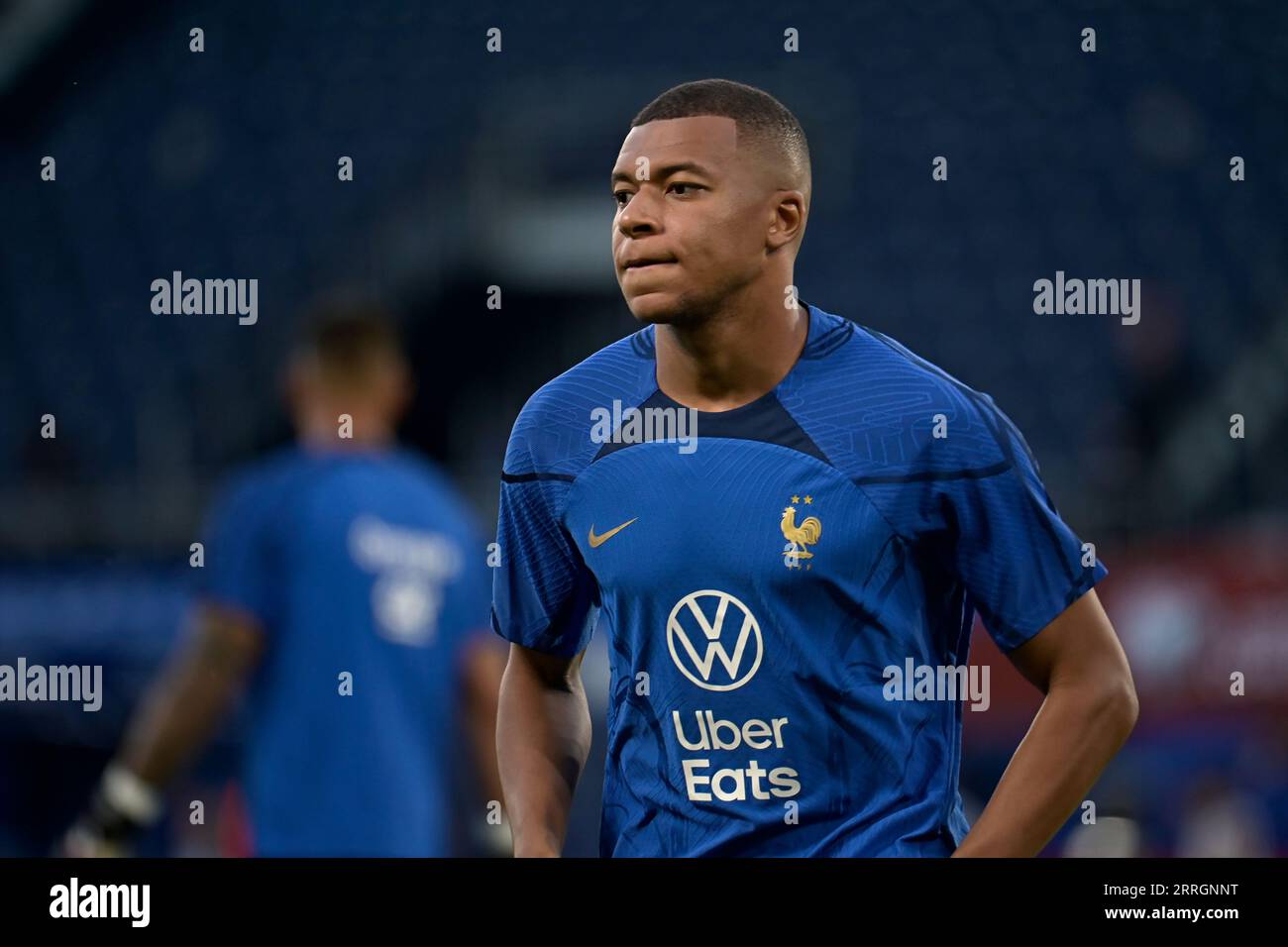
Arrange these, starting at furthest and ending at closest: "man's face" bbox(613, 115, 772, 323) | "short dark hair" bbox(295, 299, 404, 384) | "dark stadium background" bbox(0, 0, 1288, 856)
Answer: "dark stadium background" bbox(0, 0, 1288, 856) < "short dark hair" bbox(295, 299, 404, 384) < "man's face" bbox(613, 115, 772, 323)

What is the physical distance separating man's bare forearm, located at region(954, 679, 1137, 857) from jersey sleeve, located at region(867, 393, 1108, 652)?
0.45ft

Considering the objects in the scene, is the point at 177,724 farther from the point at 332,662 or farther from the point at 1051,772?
the point at 1051,772

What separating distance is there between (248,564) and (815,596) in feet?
8.40

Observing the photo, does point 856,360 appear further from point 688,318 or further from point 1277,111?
point 1277,111

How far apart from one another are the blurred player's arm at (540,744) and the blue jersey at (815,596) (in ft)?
0.47

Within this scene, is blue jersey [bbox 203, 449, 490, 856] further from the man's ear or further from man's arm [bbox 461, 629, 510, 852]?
the man's ear

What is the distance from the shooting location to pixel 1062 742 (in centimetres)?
274

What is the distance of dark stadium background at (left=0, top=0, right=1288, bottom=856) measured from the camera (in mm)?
7707

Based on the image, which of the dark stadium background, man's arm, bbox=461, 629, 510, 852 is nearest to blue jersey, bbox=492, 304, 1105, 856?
man's arm, bbox=461, 629, 510, 852

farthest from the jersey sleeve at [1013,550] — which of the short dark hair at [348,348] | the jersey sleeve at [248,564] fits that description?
the short dark hair at [348,348]

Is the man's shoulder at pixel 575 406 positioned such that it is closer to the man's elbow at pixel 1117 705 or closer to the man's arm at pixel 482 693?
the man's elbow at pixel 1117 705

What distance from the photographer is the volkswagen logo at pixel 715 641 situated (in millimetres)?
2816
